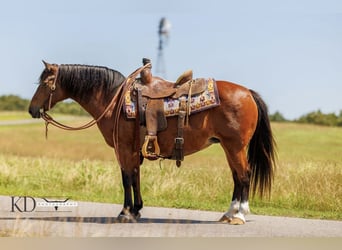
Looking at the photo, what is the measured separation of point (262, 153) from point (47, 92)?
3.06 m

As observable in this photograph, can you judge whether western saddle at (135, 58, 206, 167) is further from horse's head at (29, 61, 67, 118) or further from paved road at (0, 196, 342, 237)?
horse's head at (29, 61, 67, 118)

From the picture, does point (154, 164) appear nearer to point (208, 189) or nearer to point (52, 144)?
point (208, 189)

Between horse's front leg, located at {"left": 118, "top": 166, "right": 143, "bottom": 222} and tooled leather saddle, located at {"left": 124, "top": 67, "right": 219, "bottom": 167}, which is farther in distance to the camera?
horse's front leg, located at {"left": 118, "top": 166, "right": 143, "bottom": 222}

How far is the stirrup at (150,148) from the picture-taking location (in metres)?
8.88

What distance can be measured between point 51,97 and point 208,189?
3438mm

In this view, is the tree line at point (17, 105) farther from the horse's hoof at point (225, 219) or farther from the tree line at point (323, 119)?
the horse's hoof at point (225, 219)

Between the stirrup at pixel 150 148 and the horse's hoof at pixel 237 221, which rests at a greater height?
the stirrup at pixel 150 148

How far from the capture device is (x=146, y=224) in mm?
8977

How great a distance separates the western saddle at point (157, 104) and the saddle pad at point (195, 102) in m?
0.05

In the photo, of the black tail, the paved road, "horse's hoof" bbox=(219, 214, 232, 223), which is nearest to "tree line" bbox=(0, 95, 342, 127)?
the paved road

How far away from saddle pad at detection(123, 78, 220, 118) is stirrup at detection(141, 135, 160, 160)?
1.25 feet

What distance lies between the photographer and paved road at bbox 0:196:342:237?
27.4ft
